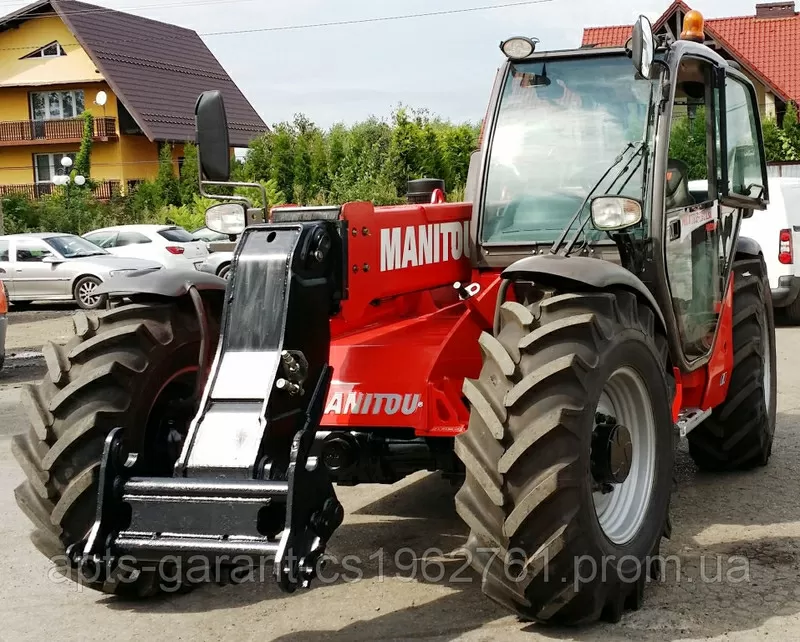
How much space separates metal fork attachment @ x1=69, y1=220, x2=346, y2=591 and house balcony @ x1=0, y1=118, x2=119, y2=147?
1740 inches

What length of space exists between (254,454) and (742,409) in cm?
384

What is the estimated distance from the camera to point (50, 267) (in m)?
21.3

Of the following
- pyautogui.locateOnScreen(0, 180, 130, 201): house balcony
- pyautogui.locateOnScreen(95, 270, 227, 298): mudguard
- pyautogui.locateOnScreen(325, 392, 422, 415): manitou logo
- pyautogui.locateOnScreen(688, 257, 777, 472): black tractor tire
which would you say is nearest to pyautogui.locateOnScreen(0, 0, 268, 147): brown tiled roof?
pyautogui.locateOnScreen(0, 180, 130, 201): house balcony

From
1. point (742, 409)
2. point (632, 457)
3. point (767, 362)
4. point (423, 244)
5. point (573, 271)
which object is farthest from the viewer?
point (767, 362)

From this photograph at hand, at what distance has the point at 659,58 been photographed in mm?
5465

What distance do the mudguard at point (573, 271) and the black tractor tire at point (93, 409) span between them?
1.52 meters

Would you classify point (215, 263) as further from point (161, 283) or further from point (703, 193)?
point (161, 283)

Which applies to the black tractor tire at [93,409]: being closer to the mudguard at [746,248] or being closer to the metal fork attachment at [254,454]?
the metal fork attachment at [254,454]

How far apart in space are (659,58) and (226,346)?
2703 millimetres

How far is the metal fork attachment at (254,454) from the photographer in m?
3.84

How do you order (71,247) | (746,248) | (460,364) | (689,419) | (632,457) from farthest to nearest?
(71,247) → (746,248) → (689,419) → (460,364) → (632,457)

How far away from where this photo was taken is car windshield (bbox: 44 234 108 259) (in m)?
21.6

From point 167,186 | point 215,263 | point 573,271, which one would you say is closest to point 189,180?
point 167,186

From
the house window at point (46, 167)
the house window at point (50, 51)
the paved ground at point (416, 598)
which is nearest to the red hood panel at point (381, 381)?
the paved ground at point (416, 598)
